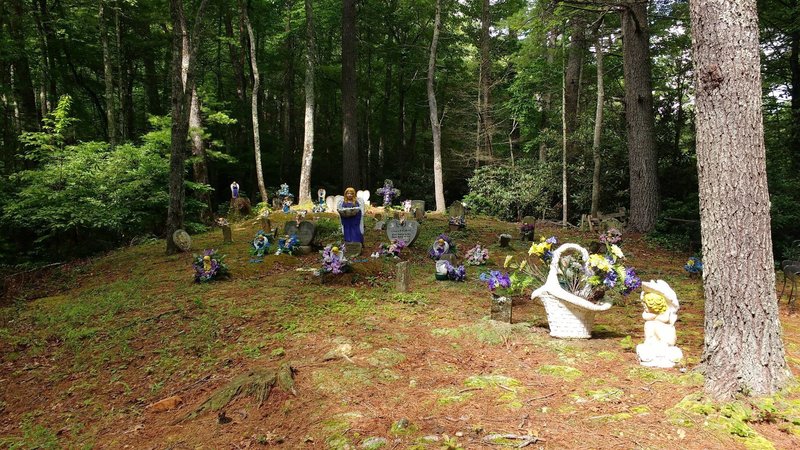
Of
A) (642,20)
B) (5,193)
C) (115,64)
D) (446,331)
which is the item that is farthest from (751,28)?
(115,64)

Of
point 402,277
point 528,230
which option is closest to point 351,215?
point 402,277

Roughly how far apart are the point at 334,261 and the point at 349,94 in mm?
9440

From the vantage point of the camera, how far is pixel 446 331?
4.84 metres

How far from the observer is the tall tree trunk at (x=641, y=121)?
11.2 metres

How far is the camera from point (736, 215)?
10.2ft

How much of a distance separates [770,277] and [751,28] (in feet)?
5.99

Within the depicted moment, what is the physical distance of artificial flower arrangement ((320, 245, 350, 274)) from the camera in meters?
7.05

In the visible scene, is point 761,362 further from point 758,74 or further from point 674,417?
point 758,74

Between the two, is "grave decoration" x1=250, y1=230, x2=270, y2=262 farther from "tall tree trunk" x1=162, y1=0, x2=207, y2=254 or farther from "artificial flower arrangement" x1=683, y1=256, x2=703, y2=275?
"artificial flower arrangement" x1=683, y1=256, x2=703, y2=275

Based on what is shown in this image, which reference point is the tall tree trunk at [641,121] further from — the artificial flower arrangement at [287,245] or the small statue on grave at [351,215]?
the artificial flower arrangement at [287,245]

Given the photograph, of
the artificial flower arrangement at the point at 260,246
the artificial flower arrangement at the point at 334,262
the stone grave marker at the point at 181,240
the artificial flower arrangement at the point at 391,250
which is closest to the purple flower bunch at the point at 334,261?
the artificial flower arrangement at the point at 334,262

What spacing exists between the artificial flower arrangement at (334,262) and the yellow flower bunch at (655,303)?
464 cm

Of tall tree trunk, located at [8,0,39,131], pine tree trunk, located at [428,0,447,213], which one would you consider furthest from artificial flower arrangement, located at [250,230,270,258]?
tall tree trunk, located at [8,0,39,131]

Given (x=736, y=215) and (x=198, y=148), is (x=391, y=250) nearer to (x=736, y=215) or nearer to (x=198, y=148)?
(x=736, y=215)
